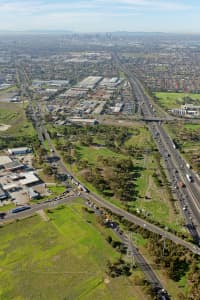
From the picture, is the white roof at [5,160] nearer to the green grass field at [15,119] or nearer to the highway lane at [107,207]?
the green grass field at [15,119]

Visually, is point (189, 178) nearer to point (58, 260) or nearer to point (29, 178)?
A: point (29, 178)

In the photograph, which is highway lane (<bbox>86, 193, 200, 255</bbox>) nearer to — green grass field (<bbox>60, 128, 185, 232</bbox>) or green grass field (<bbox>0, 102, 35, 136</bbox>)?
green grass field (<bbox>60, 128, 185, 232</bbox>)

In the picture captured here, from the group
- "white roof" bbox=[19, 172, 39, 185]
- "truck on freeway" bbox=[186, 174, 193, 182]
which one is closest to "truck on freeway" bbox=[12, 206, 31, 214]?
"white roof" bbox=[19, 172, 39, 185]

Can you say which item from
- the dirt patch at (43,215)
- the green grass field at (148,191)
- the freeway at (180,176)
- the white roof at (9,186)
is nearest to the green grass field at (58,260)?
the dirt patch at (43,215)

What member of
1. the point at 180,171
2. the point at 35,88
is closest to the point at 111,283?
the point at 180,171

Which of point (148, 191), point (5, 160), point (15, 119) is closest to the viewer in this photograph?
point (148, 191)

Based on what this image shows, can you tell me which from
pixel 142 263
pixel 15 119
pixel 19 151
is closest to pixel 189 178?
pixel 142 263

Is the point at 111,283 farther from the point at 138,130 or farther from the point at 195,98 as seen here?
the point at 195,98
